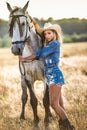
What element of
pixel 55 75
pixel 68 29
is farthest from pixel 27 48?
pixel 68 29

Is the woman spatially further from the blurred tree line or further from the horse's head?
the blurred tree line

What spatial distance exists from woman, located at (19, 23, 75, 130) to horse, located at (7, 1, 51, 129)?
0.33 ft

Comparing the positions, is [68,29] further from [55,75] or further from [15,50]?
[15,50]

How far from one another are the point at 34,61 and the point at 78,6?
78 cm

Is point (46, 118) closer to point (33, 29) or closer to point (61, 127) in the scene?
point (61, 127)

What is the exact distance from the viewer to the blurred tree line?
4.04m

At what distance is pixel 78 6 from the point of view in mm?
4051

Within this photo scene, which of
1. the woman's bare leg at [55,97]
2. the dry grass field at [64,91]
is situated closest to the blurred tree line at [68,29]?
the dry grass field at [64,91]

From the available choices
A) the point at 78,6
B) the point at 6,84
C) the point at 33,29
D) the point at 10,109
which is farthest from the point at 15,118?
the point at 78,6

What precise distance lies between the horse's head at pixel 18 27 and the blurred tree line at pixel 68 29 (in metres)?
0.41

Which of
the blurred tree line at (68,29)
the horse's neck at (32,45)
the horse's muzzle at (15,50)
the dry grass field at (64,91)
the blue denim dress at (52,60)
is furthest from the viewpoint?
the blurred tree line at (68,29)

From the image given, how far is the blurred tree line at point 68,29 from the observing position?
404cm

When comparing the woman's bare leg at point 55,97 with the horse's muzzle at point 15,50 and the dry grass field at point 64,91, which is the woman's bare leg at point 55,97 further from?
the horse's muzzle at point 15,50

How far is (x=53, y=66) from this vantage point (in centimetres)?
352
